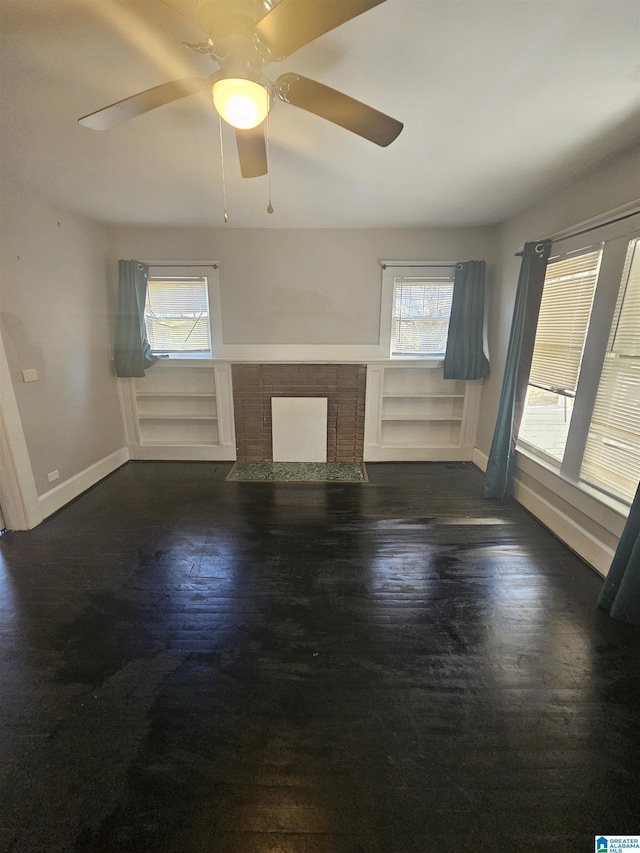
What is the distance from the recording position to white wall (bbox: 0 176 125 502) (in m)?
2.58

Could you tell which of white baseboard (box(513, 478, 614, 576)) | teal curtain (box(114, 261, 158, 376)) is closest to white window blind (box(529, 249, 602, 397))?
white baseboard (box(513, 478, 614, 576))

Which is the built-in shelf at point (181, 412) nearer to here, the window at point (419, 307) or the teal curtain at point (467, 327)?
the window at point (419, 307)

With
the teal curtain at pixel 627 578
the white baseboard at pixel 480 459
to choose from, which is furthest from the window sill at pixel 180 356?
the teal curtain at pixel 627 578

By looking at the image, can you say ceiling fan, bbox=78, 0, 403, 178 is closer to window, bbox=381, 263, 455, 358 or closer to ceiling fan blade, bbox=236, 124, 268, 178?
ceiling fan blade, bbox=236, 124, 268, 178

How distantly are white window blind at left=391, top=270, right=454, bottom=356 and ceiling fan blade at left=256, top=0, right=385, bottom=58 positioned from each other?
2.89 m

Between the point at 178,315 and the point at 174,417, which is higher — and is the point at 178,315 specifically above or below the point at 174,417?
above

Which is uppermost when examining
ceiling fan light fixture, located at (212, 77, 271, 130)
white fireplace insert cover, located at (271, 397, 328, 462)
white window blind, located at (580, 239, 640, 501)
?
ceiling fan light fixture, located at (212, 77, 271, 130)

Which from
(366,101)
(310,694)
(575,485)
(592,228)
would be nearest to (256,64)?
(366,101)

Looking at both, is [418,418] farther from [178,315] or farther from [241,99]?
[241,99]

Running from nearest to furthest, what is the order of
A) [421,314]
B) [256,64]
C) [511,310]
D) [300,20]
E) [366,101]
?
[300,20], [256,64], [366,101], [511,310], [421,314]

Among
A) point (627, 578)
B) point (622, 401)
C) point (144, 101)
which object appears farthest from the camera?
point (622, 401)

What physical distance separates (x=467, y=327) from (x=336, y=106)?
9.00 ft

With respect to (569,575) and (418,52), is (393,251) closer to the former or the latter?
(418,52)

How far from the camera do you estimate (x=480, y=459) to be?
3.95 m
